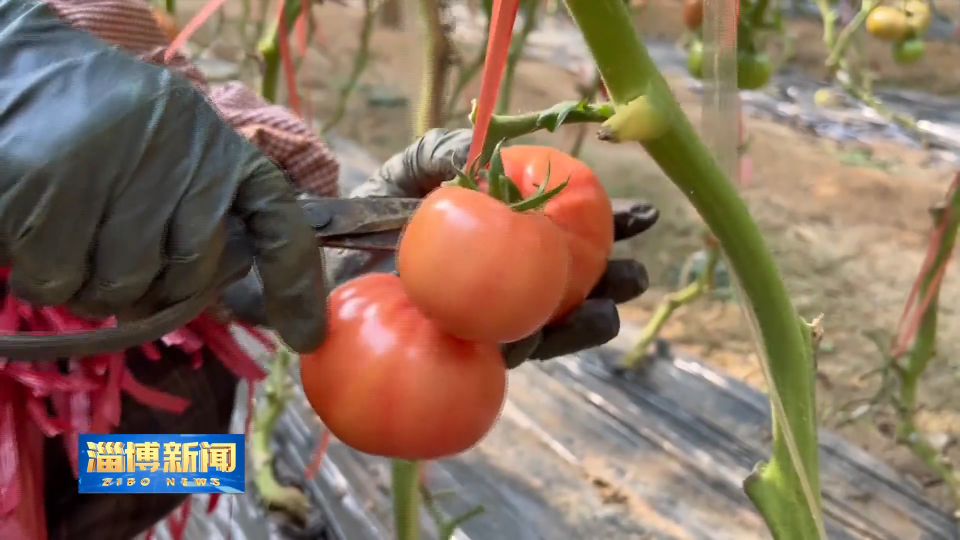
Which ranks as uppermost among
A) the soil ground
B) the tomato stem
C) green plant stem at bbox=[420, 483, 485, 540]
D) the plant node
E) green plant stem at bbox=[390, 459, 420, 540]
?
the plant node

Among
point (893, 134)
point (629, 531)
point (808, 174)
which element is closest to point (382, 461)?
point (629, 531)

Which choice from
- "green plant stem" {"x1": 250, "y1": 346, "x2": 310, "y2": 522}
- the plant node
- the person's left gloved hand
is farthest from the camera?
"green plant stem" {"x1": 250, "y1": 346, "x2": 310, "y2": 522}

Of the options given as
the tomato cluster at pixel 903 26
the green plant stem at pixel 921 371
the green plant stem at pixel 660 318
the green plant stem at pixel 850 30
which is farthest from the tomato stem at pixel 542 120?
the tomato cluster at pixel 903 26

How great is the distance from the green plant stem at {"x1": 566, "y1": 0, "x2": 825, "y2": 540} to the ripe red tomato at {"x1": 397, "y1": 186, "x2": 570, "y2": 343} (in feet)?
0.17

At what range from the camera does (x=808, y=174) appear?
1.81m

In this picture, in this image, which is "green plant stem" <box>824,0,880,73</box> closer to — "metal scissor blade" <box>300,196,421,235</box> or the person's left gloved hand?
the person's left gloved hand

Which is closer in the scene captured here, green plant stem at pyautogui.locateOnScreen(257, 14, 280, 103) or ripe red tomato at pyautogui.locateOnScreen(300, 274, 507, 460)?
ripe red tomato at pyautogui.locateOnScreen(300, 274, 507, 460)

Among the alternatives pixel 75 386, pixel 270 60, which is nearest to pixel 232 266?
pixel 75 386

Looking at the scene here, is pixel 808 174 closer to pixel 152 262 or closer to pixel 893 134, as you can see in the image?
pixel 893 134

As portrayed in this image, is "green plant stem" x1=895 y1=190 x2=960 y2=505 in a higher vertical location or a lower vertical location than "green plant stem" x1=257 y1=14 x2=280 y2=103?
lower

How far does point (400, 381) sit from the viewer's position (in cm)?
27

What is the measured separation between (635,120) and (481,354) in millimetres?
109

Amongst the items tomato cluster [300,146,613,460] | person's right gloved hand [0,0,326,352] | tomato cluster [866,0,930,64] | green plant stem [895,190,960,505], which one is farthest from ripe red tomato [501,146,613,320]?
tomato cluster [866,0,930,64]

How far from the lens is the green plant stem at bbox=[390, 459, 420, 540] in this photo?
435mm
